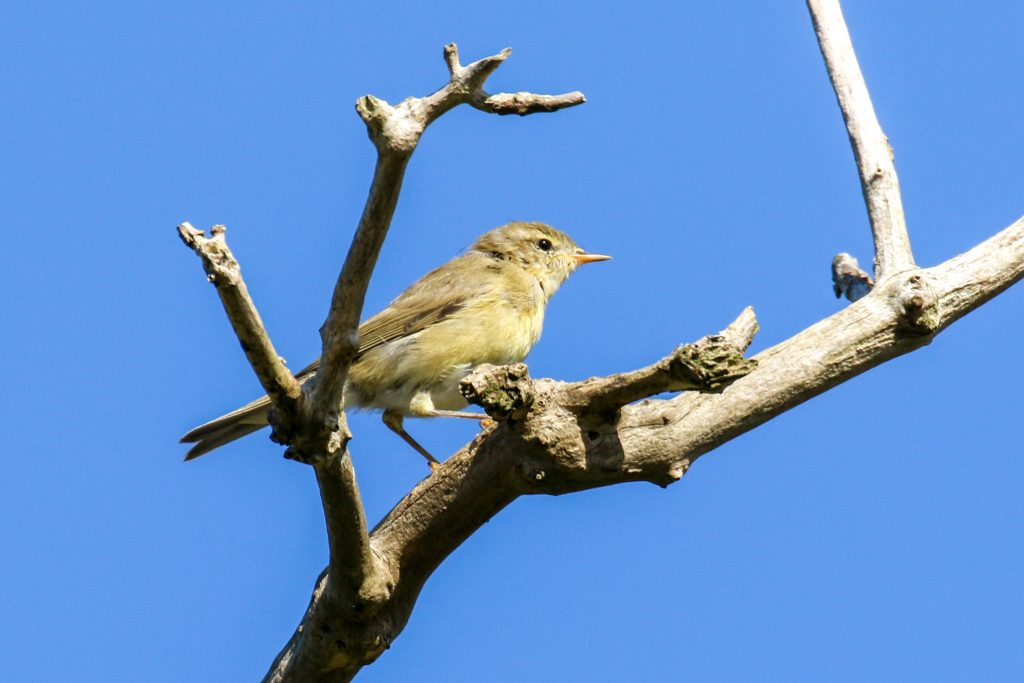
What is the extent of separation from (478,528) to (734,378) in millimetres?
1785

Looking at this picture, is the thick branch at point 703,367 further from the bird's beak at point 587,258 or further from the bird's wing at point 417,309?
the bird's beak at point 587,258

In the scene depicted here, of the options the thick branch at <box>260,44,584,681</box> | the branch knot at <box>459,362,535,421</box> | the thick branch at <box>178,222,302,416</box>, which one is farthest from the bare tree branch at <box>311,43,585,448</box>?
the branch knot at <box>459,362,535,421</box>

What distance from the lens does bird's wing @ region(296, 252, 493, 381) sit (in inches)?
289

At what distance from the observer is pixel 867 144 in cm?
564

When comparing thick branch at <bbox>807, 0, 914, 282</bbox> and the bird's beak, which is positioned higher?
the bird's beak

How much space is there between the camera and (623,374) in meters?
4.55

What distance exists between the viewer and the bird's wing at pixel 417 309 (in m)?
7.34

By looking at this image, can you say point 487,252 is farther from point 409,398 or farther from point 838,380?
point 838,380

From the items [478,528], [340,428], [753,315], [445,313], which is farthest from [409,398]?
[753,315]

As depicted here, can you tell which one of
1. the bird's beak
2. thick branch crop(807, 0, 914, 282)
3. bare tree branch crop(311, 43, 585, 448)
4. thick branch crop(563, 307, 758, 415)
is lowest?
thick branch crop(563, 307, 758, 415)

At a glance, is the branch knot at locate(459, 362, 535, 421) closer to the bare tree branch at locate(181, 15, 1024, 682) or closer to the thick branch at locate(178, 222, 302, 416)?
the bare tree branch at locate(181, 15, 1024, 682)

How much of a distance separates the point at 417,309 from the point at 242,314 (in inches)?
146

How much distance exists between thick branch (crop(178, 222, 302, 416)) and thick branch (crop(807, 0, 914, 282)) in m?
2.72

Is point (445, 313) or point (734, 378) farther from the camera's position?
point (445, 313)
